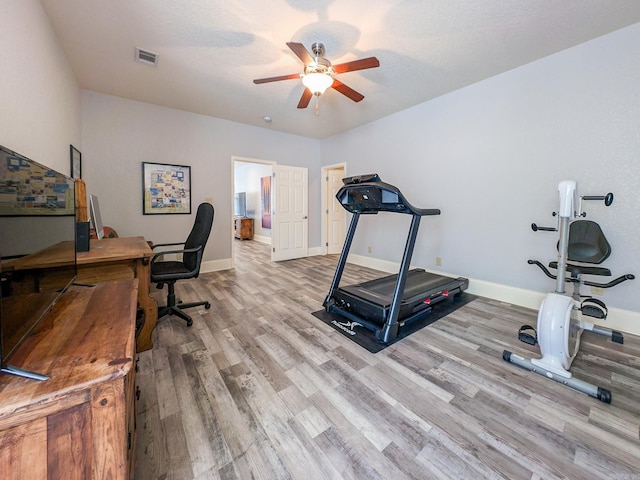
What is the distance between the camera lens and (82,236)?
194 cm

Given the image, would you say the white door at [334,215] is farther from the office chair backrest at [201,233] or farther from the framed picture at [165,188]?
the office chair backrest at [201,233]

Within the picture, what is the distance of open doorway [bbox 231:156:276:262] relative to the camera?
7.90m

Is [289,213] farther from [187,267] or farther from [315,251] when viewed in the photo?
[187,267]

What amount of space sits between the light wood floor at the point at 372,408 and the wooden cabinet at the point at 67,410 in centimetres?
63

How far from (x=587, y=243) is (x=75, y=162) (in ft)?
18.1

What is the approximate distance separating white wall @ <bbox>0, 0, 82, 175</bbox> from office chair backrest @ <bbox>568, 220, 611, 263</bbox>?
4277 mm

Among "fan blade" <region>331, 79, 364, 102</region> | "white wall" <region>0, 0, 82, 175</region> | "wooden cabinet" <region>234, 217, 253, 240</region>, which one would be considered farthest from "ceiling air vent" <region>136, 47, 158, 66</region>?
"wooden cabinet" <region>234, 217, 253, 240</region>

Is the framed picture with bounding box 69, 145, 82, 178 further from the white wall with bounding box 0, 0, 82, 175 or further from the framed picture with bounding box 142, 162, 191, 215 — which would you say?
the framed picture with bounding box 142, 162, 191, 215

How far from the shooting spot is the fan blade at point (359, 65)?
2.13 metres

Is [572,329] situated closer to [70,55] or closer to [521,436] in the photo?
[521,436]

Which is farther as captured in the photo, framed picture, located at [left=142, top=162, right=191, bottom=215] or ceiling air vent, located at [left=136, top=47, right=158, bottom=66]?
framed picture, located at [left=142, top=162, right=191, bottom=215]

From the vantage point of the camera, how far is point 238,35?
2.37 meters

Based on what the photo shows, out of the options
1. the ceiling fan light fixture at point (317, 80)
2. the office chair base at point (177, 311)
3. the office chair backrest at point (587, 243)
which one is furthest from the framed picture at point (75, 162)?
the office chair backrest at point (587, 243)

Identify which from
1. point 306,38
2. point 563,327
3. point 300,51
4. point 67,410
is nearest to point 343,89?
point 306,38
